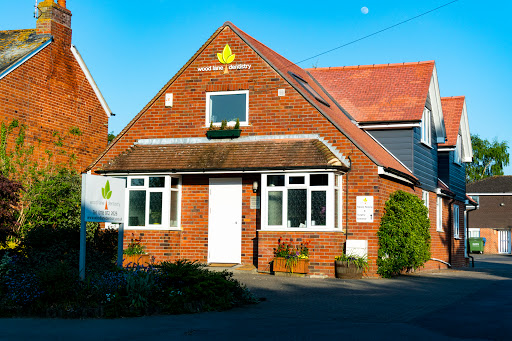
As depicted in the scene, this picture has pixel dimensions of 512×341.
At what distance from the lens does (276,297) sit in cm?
1302

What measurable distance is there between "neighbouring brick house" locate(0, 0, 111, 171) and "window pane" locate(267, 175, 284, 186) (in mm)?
8609

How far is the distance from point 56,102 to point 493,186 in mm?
48860

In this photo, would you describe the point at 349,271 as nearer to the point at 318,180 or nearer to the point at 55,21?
the point at 318,180

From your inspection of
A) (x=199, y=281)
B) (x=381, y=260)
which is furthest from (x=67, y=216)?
(x=199, y=281)

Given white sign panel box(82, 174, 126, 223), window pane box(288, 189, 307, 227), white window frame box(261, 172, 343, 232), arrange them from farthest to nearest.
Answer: window pane box(288, 189, 307, 227) → white window frame box(261, 172, 343, 232) → white sign panel box(82, 174, 126, 223)

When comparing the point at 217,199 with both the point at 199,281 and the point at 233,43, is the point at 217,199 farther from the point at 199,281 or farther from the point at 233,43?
the point at 199,281

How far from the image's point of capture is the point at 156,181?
67.1 ft

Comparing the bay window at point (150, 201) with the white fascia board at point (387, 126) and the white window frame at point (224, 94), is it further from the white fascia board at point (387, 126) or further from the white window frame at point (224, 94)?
the white fascia board at point (387, 126)

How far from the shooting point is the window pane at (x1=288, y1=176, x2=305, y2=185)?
18.9 m

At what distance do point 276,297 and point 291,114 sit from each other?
319 inches

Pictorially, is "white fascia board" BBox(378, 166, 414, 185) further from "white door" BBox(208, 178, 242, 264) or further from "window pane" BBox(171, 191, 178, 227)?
"window pane" BBox(171, 191, 178, 227)

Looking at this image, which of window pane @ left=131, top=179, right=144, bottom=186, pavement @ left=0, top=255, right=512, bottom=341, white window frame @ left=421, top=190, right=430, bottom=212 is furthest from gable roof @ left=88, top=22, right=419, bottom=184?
pavement @ left=0, top=255, right=512, bottom=341

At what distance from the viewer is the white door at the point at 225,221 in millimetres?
20328

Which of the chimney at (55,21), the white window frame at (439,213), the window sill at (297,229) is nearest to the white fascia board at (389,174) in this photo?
the window sill at (297,229)
